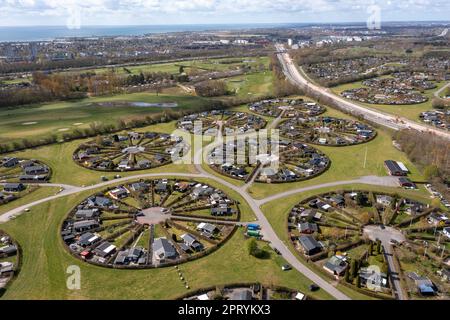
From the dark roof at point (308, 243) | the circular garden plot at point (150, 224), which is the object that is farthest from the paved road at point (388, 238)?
the circular garden plot at point (150, 224)

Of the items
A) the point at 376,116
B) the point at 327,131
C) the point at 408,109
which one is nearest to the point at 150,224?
the point at 327,131

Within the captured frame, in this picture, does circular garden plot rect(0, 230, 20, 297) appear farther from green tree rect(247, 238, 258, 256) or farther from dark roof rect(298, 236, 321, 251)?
dark roof rect(298, 236, 321, 251)

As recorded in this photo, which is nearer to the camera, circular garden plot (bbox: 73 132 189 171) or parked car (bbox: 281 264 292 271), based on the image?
parked car (bbox: 281 264 292 271)

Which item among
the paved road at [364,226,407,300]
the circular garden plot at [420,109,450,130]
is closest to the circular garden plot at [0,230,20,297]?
the paved road at [364,226,407,300]

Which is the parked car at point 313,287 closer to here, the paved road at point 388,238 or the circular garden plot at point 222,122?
the paved road at point 388,238

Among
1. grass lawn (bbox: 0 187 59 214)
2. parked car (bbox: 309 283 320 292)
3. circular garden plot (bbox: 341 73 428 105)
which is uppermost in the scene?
circular garden plot (bbox: 341 73 428 105)

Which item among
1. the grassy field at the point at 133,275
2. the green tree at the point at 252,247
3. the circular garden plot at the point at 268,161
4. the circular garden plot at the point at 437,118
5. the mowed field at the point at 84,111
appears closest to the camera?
the grassy field at the point at 133,275

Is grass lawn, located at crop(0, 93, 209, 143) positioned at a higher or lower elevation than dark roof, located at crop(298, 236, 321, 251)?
higher
